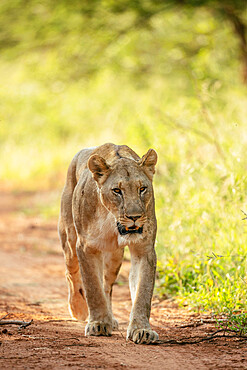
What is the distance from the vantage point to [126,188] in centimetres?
414

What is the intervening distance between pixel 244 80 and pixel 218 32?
3.69ft

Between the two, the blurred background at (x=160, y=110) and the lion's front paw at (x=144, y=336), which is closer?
the lion's front paw at (x=144, y=336)

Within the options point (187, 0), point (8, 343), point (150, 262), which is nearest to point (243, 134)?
point (150, 262)

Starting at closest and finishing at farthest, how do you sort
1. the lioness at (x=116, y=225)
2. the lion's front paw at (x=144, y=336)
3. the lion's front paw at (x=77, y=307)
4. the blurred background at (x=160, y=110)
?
the lion's front paw at (x=144, y=336) < the lioness at (x=116, y=225) < the lion's front paw at (x=77, y=307) < the blurred background at (x=160, y=110)

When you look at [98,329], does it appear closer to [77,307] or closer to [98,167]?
[77,307]

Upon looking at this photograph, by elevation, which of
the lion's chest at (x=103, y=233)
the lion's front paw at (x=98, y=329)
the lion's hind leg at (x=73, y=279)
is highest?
the lion's chest at (x=103, y=233)

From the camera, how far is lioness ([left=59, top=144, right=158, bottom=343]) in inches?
161

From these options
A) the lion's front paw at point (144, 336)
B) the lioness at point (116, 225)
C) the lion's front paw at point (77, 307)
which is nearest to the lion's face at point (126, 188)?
the lioness at point (116, 225)

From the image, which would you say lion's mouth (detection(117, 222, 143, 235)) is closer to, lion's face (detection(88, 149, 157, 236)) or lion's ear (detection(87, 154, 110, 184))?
lion's face (detection(88, 149, 157, 236))

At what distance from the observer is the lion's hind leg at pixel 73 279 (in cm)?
505

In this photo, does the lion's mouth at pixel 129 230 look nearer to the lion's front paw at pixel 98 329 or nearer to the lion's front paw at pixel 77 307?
the lion's front paw at pixel 98 329

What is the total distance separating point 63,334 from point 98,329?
0.27 m

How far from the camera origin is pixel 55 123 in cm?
1766

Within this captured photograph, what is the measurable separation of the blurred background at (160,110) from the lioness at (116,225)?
2.42ft
